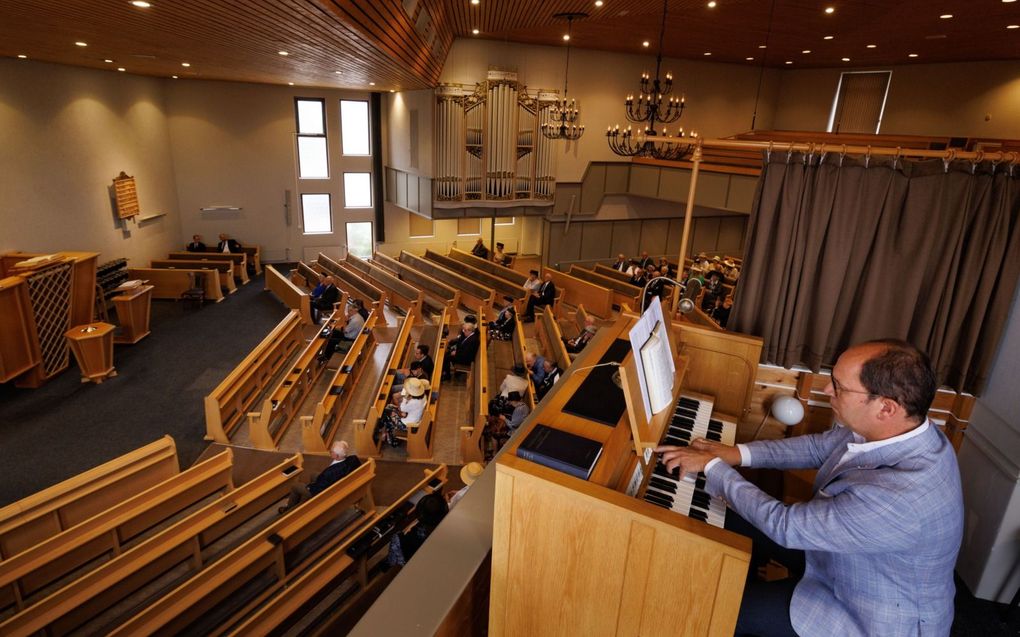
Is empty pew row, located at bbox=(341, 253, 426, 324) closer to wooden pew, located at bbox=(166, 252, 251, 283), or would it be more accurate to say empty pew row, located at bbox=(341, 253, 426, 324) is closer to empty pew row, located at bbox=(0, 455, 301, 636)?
wooden pew, located at bbox=(166, 252, 251, 283)

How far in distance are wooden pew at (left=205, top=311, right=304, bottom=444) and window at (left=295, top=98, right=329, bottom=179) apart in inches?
269

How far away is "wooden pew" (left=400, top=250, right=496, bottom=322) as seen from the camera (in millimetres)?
10059

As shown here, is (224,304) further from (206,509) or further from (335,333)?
(206,509)

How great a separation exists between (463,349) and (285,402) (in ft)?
7.85

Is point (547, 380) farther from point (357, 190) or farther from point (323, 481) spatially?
point (357, 190)

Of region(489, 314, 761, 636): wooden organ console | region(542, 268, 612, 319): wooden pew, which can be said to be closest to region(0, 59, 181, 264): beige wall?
region(542, 268, 612, 319): wooden pew

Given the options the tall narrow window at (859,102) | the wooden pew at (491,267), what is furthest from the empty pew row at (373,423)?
the tall narrow window at (859,102)

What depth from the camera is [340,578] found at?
3.92 metres

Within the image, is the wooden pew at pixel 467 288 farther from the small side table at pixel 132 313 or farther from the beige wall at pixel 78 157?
the beige wall at pixel 78 157

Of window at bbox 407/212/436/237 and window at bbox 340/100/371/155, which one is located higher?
window at bbox 340/100/371/155

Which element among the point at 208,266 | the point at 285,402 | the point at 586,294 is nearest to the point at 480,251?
the point at 586,294

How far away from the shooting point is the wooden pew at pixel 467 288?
1006 cm

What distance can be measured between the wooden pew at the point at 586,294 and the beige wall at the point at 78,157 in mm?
8793

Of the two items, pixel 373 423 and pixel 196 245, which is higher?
pixel 196 245
